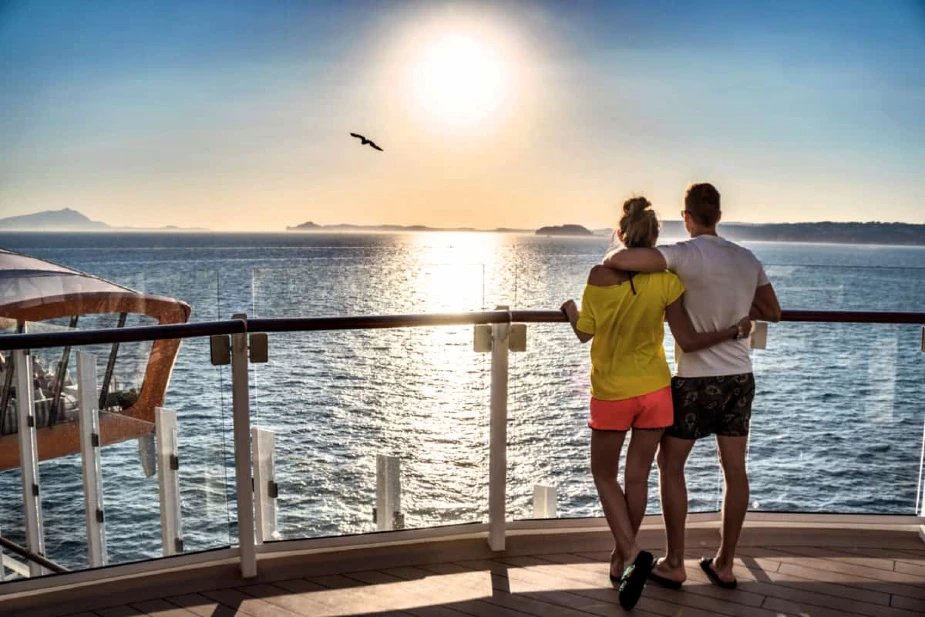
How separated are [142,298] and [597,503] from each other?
267 cm

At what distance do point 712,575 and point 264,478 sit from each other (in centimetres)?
163

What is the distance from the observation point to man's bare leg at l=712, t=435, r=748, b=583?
8.67ft

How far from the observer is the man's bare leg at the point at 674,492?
261 centimetres

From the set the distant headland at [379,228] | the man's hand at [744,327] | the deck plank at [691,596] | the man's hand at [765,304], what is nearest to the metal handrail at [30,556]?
the deck plank at [691,596]

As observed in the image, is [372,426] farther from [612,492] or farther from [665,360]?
[665,360]

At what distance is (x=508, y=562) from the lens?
2.94 metres

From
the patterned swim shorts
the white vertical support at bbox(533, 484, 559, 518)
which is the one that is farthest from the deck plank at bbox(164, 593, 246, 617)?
the patterned swim shorts

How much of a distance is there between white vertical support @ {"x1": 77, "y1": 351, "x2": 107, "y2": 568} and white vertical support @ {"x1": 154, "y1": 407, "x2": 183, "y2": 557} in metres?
0.21

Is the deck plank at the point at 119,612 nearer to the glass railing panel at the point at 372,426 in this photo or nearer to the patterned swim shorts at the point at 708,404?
the glass railing panel at the point at 372,426

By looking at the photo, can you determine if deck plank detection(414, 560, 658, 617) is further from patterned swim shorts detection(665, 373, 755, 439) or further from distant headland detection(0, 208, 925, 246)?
distant headland detection(0, 208, 925, 246)

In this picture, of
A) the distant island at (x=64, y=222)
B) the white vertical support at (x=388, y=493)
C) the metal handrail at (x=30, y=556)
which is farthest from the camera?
the distant island at (x=64, y=222)

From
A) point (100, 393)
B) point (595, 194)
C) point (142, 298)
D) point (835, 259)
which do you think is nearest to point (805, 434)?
point (100, 393)

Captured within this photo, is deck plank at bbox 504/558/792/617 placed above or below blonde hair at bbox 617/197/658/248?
below

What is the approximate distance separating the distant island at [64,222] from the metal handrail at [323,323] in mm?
70403
